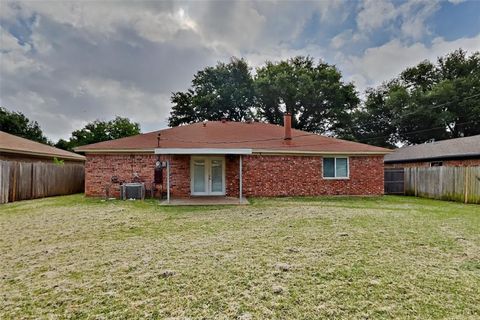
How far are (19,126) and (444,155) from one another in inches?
1491

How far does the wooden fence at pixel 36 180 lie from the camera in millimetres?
10977

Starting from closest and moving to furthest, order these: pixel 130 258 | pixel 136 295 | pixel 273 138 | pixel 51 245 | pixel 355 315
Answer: pixel 355 315 < pixel 136 295 < pixel 130 258 < pixel 51 245 < pixel 273 138

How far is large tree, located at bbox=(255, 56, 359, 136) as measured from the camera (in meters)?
27.2

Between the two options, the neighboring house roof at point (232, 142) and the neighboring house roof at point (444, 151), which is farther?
the neighboring house roof at point (444, 151)

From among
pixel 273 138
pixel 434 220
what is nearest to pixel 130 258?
pixel 434 220

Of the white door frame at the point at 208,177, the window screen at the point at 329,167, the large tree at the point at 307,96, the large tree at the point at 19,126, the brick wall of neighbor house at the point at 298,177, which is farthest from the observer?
the large tree at the point at 19,126

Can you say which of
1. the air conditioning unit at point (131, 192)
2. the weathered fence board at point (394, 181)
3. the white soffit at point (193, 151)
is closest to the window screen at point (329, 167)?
the weathered fence board at point (394, 181)

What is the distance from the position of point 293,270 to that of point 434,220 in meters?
5.74

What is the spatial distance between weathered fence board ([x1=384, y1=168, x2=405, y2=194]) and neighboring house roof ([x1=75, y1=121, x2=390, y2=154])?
251 cm

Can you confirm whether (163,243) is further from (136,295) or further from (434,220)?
(434,220)

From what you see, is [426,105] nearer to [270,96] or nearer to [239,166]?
[270,96]

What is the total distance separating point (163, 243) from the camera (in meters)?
5.24

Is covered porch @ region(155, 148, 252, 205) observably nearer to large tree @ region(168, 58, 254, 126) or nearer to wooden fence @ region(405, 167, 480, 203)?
wooden fence @ region(405, 167, 480, 203)

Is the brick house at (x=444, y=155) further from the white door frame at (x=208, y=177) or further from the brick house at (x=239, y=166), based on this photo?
the white door frame at (x=208, y=177)
